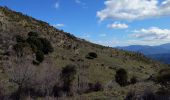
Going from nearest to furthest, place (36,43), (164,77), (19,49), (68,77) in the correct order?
(164,77)
(68,77)
(19,49)
(36,43)

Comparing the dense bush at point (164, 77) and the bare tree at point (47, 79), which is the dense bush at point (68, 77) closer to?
the bare tree at point (47, 79)

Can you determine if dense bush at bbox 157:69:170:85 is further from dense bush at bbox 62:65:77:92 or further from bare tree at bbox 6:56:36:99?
bare tree at bbox 6:56:36:99

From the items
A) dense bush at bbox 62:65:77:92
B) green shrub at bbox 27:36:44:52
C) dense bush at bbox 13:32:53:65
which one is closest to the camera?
dense bush at bbox 62:65:77:92

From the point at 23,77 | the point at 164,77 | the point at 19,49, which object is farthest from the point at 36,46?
the point at 164,77

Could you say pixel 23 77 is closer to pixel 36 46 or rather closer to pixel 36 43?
pixel 36 46

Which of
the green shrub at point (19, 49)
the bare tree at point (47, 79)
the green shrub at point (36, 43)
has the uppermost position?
the green shrub at point (36, 43)

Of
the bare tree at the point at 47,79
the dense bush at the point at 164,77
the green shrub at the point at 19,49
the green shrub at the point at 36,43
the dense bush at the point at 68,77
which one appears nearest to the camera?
the dense bush at the point at 164,77

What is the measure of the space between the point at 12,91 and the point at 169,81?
12495 mm

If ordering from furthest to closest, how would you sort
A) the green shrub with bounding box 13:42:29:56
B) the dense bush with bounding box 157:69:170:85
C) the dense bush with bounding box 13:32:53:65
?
the dense bush with bounding box 13:32:53:65, the green shrub with bounding box 13:42:29:56, the dense bush with bounding box 157:69:170:85

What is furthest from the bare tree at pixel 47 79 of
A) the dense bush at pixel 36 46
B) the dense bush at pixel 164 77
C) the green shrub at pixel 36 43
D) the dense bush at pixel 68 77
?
the green shrub at pixel 36 43

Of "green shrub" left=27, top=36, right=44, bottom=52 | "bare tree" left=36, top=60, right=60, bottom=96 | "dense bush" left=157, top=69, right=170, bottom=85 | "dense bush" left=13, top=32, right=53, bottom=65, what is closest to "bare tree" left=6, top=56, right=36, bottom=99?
"bare tree" left=36, top=60, right=60, bottom=96

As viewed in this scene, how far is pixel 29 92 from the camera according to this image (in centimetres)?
3178

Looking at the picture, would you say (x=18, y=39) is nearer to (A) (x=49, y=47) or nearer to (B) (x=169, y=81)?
(A) (x=49, y=47)

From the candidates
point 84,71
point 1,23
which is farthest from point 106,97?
point 1,23
